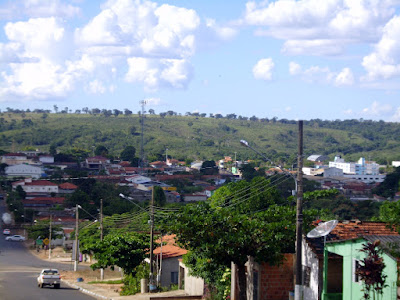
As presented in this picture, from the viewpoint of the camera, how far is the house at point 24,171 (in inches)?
4904

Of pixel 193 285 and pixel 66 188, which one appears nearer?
pixel 193 285

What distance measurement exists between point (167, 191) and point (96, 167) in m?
34.5

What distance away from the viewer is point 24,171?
125062 mm

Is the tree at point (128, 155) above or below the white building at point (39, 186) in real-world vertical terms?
above

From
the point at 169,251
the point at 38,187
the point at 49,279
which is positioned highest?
the point at 169,251

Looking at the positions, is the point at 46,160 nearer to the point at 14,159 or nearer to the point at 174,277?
the point at 14,159

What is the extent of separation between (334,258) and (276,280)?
11.9 ft

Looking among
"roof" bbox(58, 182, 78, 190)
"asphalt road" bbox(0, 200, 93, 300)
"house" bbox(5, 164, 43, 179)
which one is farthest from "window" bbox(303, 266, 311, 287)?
"house" bbox(5, 164, 43, 179)

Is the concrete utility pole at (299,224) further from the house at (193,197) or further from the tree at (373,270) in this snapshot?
the house at (193,197)

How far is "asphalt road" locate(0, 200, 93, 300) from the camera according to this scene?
30.3 m

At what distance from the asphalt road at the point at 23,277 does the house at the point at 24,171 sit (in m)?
51.1

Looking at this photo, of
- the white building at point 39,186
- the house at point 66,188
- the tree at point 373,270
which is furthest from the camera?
the house at point 66,188

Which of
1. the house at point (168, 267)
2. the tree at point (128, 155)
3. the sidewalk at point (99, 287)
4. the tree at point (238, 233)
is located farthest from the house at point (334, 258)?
the tree at point (128, 155)

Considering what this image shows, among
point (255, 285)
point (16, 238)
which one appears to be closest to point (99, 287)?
point (255, 285)
